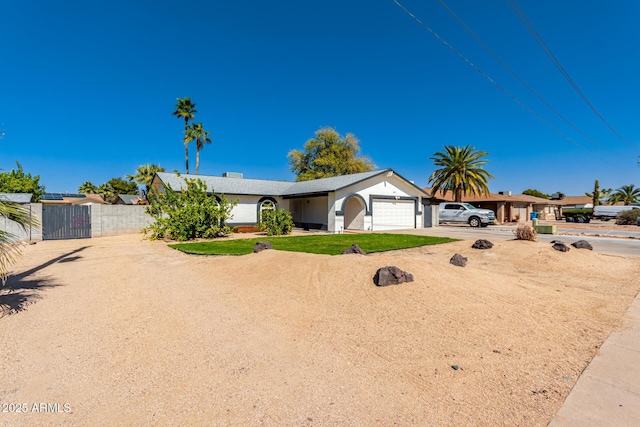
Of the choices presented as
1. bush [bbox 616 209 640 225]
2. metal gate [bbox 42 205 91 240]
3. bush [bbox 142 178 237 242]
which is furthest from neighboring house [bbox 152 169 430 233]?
bush [bbox 616 209 640 225]

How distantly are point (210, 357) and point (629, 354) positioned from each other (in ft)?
15.6

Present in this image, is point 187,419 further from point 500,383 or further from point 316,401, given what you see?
point 500,383

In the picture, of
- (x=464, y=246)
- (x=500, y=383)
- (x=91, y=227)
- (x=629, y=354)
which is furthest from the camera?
(x=91, y=227)

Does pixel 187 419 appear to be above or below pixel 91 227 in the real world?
below

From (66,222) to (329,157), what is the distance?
A: 30.5 m

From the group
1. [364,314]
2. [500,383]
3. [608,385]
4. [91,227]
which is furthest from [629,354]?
[91,227]

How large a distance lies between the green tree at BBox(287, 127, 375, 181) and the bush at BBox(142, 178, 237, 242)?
85.5 feet

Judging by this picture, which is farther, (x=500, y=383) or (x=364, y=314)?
(x=364, y=314)

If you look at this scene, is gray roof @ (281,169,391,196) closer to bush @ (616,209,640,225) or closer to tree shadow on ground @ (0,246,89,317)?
tree shadow on ground @ (0,246,89,317)

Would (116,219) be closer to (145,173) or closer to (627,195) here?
(145,173)

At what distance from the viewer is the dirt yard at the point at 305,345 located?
107 inches

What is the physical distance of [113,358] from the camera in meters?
3.61

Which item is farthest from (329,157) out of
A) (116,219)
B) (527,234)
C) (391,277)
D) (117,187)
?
(117,187)

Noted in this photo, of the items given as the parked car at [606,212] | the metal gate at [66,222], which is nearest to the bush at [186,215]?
the metal gate at [66,222]
